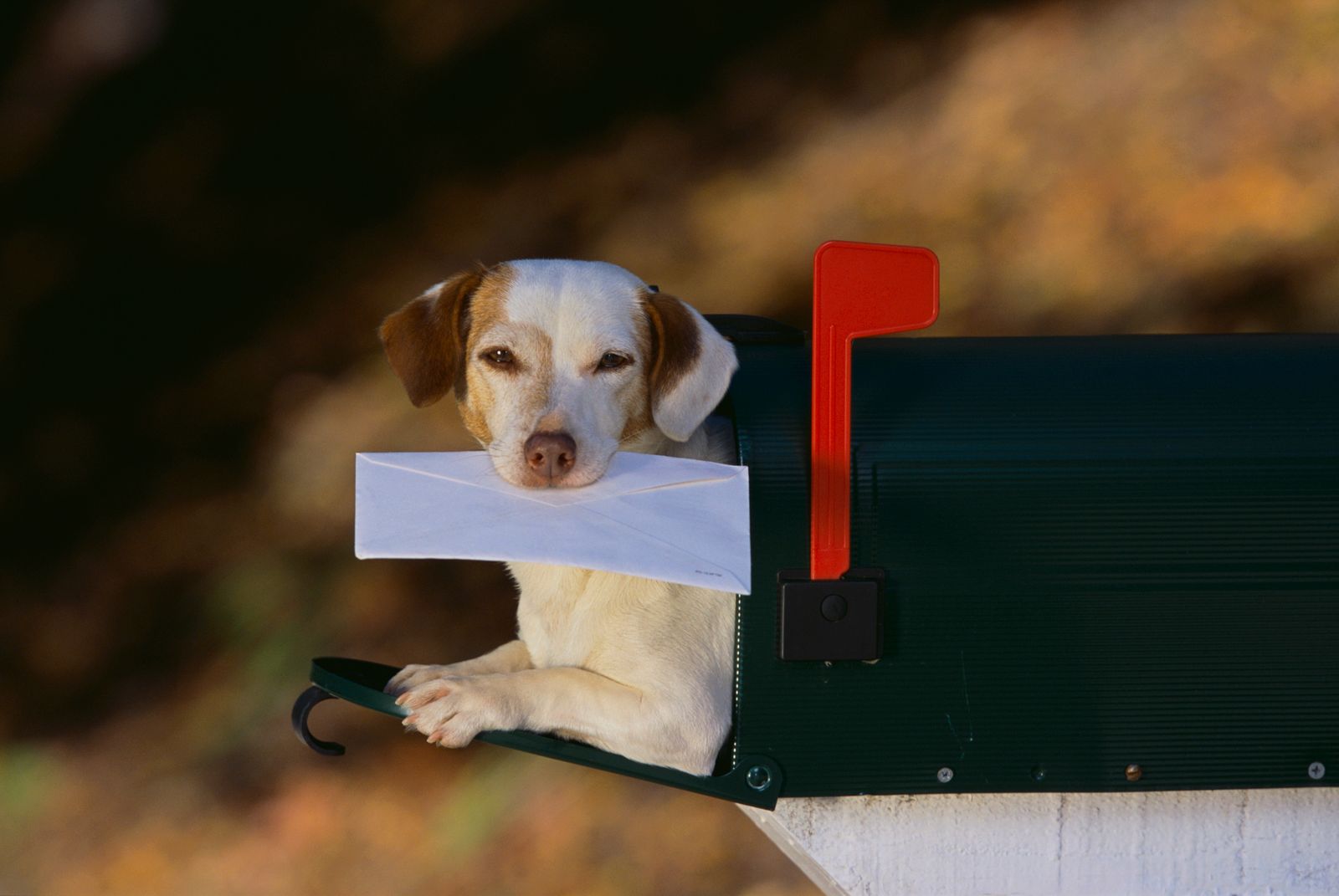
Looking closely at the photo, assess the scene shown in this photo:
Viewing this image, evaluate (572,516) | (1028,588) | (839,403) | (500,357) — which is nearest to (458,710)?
(572,516)

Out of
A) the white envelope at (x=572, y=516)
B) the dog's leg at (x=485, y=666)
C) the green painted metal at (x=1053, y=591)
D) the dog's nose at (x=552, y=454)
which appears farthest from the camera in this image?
the dog's leg at (x=485, y=666)

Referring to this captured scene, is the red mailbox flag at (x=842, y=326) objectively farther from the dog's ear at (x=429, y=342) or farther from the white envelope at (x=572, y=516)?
the dog's ear at (x=429, y=342)

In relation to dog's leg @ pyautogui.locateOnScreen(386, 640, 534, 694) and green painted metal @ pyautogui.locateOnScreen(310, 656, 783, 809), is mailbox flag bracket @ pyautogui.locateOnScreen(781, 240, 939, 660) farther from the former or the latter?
dog's leg @ pyautogui.locateOnScreen(386, 640, 534, 694)

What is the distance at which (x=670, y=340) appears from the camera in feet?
5.99

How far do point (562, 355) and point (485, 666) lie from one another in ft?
1.48

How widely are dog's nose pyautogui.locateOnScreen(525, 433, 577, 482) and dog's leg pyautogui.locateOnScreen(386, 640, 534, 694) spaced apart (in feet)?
1.07

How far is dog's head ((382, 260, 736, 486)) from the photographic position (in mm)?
1763

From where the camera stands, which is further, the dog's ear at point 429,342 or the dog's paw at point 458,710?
the dog's ear at point 429,342

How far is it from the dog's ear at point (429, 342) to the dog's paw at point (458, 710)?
320mm

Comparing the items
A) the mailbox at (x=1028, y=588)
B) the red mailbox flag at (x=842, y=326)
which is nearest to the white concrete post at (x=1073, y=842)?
the mailbox at (x=1028, y=588)

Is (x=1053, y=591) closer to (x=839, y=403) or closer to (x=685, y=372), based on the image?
(x=839, y=403)

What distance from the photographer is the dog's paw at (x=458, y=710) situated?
67.9 inches

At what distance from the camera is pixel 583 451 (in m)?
1.69

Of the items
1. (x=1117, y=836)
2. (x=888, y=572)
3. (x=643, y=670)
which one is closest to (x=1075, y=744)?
(x=1117, y=836)
